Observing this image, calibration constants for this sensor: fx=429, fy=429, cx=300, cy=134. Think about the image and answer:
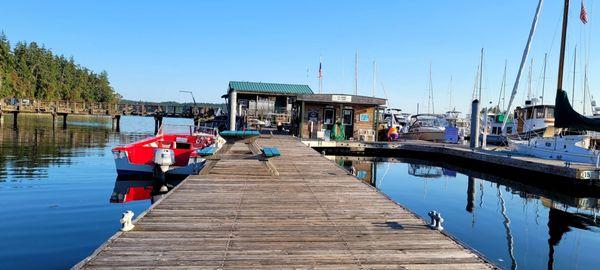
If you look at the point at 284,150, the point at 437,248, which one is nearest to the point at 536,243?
the point at 437,248

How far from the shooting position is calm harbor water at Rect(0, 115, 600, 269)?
8.72m

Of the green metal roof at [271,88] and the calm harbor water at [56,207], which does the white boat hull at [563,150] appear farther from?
the calm harbor water at [56,207]

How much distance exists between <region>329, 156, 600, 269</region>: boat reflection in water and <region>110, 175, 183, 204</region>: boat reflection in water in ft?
22.9

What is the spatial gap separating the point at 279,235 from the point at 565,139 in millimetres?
18641

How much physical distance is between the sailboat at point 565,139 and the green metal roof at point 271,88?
1687 centimetres

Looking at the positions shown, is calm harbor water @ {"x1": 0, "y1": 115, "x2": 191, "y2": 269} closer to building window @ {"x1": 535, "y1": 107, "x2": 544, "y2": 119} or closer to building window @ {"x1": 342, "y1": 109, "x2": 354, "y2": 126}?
building window @ {"x1": 342, "y1": 109, "x2": 354, "y2": 126}

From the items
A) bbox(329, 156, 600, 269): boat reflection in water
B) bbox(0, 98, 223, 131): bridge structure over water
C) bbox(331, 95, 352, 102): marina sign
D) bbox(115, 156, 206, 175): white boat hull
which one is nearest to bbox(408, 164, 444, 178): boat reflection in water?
bbox(329, 156, 600, 269): boat reflection in water

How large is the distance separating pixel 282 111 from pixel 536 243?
33.1 m

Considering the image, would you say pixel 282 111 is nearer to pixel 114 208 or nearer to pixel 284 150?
pixel 284 150

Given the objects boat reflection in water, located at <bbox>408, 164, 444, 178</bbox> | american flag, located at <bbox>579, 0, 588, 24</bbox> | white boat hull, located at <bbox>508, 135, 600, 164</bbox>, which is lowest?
boat reflection in water, located at <bbox>408, 164, 444, 178</bbox>

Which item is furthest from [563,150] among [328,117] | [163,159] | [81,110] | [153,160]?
[81,110]

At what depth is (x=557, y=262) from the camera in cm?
856

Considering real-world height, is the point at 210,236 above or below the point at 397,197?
above

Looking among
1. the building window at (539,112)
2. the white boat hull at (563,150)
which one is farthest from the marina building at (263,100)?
the building window at (539,112)
